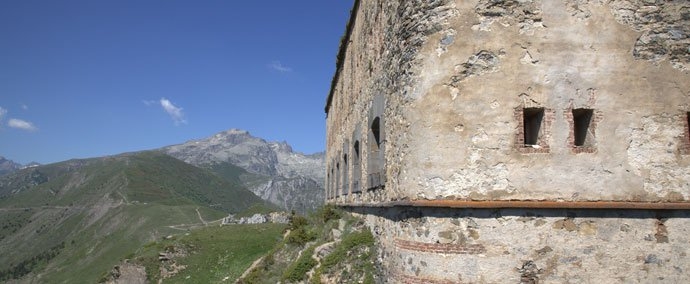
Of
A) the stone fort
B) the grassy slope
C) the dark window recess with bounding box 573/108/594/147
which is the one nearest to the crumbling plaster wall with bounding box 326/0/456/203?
the stone fort

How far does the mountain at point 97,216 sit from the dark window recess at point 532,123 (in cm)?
5419

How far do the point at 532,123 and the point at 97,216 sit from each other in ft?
392

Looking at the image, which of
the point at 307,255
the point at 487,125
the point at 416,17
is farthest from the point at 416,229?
the point at 307,255

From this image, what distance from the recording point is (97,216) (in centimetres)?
11056

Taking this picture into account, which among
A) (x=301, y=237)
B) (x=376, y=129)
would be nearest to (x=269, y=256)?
(x=301, y=237)

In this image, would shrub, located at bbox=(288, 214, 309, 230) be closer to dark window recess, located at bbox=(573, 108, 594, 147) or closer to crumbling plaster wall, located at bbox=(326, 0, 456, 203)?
crumbling plaster wall, located at bbox=(326, 0, 456, 203)

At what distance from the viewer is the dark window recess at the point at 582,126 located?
28.2 feet

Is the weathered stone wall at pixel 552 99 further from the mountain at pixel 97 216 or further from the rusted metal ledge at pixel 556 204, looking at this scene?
the mountain at pixel 97 216

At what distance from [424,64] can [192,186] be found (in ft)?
580

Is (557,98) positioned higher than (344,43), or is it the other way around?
(344,43)

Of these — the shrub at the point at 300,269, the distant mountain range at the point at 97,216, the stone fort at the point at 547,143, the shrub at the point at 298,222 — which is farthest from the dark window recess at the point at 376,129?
the distant mountain range at the point at 97,216

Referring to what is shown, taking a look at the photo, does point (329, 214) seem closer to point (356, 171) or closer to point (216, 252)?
point (356, 171)

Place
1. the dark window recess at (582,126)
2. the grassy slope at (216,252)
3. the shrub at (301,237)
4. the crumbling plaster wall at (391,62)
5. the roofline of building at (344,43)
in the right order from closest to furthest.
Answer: the dark window recess at (582,126) → the crumbling plaster wall at (391,62) → the shrub at (301,237) → the roofline of building at (344,43) → the grassy slope at (216,252)

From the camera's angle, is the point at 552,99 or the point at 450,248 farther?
the point at 552,99
